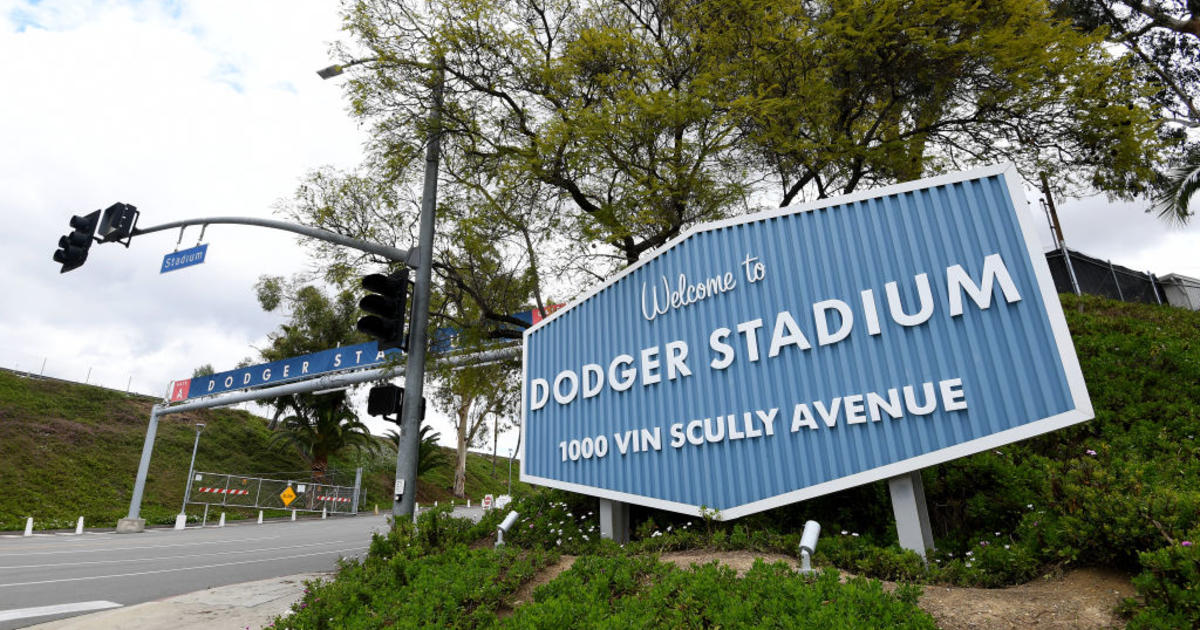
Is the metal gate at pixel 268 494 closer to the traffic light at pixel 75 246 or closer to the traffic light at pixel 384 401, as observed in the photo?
the traffic light at pixel 75 246

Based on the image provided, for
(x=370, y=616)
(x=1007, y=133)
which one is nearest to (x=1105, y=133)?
(x=1007, y=133)

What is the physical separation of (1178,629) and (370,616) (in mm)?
5612

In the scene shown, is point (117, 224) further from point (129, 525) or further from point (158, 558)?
point (129, 525)

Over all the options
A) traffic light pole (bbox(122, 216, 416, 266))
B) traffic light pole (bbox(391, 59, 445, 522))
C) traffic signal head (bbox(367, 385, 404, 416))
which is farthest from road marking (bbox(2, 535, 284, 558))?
traffic signal head (bbox(367, 385, 404, 416))

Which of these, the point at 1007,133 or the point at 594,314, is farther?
the point at 1007,133

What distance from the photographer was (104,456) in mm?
28859

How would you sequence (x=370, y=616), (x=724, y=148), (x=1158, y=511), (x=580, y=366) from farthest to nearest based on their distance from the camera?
(x=724, y=148) < (x=580, y=366) < (x=370, y=616) < (x=1158, y=511)

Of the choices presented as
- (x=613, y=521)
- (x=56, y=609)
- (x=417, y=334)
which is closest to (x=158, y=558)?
(x=56, y=609)

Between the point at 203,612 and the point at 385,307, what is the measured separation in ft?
13.7

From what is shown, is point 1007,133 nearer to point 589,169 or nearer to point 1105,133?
point 1105,133

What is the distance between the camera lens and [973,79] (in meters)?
10.5

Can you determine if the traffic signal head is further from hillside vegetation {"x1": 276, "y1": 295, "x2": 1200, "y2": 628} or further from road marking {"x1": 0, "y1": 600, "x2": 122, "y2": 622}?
road marking {"x1": 0, "y1": 600, "x2": 122, "y2": 622}

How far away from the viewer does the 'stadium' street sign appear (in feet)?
16.2

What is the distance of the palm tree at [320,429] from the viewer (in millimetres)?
33156
